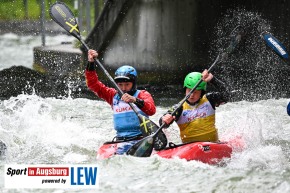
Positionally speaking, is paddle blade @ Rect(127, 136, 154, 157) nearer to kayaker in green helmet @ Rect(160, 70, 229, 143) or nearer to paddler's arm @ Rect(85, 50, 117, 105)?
kayaker in green helmet @ Rect(160, 70, 229, 143)

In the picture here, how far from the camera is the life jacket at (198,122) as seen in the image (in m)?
8.39

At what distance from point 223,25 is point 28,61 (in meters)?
5.69

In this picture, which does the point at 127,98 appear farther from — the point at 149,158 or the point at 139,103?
the point at 149,158

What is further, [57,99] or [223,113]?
[57,99]

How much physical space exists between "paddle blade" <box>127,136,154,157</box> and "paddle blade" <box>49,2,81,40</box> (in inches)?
109

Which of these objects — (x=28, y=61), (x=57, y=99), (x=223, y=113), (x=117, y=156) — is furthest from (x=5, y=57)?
(x=117, y=156)

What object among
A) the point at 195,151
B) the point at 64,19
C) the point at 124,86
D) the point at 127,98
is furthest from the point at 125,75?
the point at 64,19

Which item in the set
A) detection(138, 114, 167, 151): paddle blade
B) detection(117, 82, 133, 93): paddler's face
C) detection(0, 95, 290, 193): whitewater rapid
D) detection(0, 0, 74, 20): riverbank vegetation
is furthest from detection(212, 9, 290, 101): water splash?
detection(138, 114, 167, 151): paddle blade

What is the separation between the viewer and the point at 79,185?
6707mm

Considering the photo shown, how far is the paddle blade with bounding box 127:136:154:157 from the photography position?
7898 mm

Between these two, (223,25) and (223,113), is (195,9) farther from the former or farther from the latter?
(223,113)

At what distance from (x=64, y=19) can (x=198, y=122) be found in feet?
9.95

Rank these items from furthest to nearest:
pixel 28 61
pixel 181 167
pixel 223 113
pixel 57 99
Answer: pixel 28 61 → pixel 57 99 → pixel 223 113 → pixel 181 167

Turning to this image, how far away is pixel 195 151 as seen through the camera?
7.73 meters
